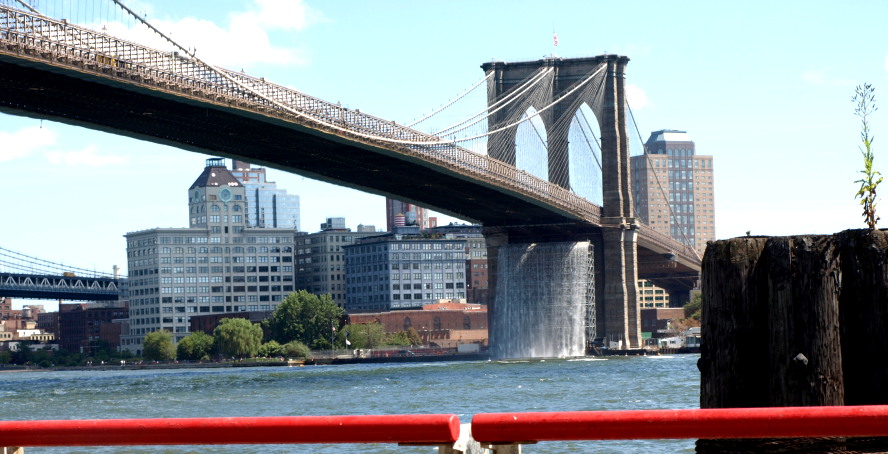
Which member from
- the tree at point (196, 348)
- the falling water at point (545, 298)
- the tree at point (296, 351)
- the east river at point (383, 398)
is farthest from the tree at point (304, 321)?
the east river at point (383, 398)

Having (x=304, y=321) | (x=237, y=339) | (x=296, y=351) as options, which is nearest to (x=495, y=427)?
(x=296, y=351)

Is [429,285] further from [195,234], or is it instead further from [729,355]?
[729,355]

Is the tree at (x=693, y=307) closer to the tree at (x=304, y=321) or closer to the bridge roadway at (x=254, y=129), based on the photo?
the tree at (x=304, y=321)

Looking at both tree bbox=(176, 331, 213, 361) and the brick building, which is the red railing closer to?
tree bbox=(176, 331, 213, 361)

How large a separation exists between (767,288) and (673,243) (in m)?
92.6

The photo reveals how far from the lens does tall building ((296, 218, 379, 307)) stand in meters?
187

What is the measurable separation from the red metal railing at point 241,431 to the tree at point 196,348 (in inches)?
5058

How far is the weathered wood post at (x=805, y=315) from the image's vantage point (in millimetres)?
6336

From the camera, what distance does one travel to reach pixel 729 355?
6.70m

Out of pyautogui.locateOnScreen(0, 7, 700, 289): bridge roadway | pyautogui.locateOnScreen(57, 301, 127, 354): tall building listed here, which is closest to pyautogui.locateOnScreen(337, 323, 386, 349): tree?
pyautogui.locateOnScreen(0, 7, 700, 289): bridge roadway

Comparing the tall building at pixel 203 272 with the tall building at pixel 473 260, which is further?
the tall building at pixel 203 272

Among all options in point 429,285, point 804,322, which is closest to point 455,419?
point 804,322

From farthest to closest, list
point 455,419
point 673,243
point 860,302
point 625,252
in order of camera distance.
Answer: point 673,243 → point 625,252 → point 860,302 → point 455,419

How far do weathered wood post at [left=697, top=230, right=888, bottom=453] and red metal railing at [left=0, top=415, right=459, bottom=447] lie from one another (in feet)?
6.54
